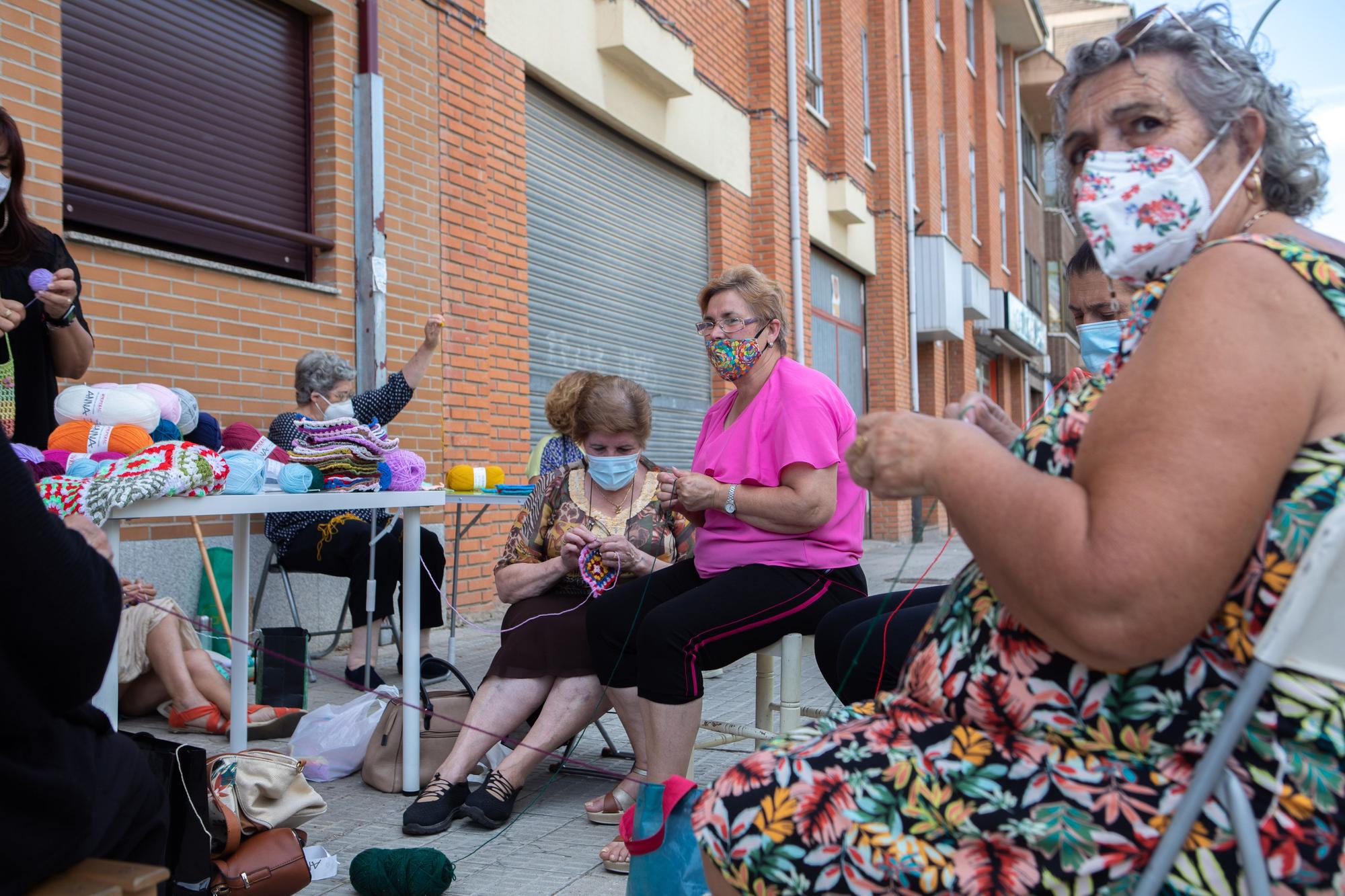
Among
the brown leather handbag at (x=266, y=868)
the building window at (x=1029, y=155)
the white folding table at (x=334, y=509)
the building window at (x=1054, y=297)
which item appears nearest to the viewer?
the brown leather handbag at (x=266, y=868)

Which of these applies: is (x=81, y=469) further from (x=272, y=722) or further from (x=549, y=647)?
(x=272, y=722)

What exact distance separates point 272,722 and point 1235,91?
3.88 metres

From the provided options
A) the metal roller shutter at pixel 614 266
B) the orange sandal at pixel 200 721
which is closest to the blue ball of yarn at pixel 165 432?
the orange sandal at pixel 200 721

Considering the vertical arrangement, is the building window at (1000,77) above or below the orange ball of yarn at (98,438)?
above

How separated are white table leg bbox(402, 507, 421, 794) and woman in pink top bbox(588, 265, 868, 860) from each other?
579mm

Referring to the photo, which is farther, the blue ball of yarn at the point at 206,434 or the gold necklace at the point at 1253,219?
the blue ball of yarn at the point at 206,434

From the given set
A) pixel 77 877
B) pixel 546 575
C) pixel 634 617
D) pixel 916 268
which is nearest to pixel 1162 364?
pixel 77 877

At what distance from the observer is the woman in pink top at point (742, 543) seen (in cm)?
297

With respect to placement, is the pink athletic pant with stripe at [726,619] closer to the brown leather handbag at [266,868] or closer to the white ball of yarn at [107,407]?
the brown leather handbag at [266,868]

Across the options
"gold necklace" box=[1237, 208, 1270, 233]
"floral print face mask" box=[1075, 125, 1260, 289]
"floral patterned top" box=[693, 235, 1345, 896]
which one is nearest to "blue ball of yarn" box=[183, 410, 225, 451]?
"floral patterned top" box=[693, 235, 1345, 896]

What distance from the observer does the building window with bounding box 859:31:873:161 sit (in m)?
15.7

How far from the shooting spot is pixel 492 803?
11.0 feet

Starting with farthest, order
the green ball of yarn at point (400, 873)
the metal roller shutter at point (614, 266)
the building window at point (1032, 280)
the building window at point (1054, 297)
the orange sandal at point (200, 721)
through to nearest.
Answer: the building window at point (1054, 297) < the building window at point (1032, 280) < the metal roller shutter at point (614, 266) < the orange sandal at point (200, 721) < the green ball of yarn at point (400, 873)

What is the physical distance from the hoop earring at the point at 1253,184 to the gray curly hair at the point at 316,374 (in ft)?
15.7
